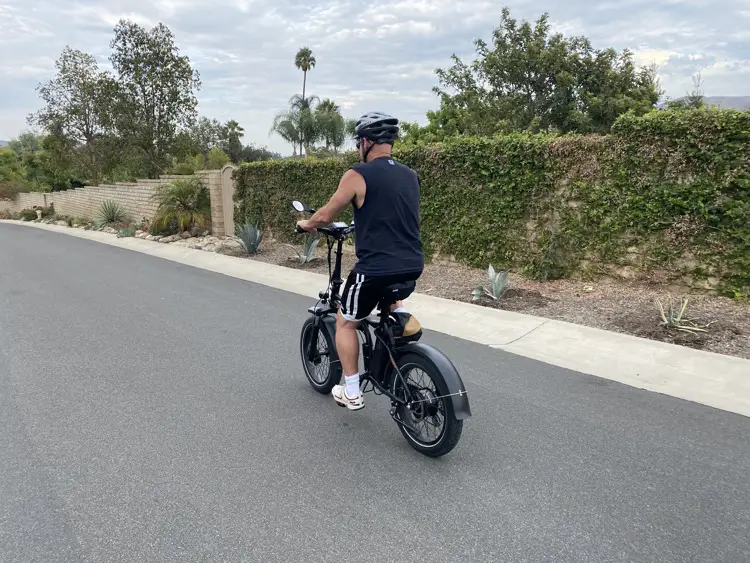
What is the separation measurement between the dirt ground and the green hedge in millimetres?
269

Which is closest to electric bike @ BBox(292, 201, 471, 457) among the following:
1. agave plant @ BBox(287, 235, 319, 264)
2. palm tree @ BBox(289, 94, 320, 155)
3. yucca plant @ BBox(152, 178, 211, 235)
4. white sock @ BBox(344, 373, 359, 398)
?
white sock @ BBox(344, 373, 359, 398)

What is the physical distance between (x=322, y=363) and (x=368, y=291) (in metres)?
1.26

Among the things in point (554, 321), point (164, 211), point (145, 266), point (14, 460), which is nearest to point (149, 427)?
point (14, 460)

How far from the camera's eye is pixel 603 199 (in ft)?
25.3

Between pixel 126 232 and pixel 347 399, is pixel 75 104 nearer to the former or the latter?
pixel 126 232

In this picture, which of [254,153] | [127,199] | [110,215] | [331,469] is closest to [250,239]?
[331,469]

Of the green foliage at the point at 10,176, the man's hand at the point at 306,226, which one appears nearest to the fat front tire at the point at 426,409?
the man's hand at the point at 306,226

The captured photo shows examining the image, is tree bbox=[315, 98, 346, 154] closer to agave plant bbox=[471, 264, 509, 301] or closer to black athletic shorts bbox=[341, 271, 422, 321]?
agave plant bbox=[471, 264, 509, 301]

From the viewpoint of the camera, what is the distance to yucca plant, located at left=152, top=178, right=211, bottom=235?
16.7 meters

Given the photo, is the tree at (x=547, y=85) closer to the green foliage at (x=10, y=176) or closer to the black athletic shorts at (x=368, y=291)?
the black athletic shorts at (x=368, y=291)

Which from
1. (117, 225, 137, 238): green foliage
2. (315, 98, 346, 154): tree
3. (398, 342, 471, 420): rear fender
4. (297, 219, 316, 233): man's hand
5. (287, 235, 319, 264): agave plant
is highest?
(315, 98, 346, 154): tree

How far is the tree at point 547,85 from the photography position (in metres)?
24.9

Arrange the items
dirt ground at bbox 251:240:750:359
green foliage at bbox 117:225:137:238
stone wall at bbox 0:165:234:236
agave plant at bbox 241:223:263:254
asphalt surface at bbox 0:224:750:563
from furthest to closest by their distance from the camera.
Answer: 1. green foliage at bbox 117:225:137:238
2. stone wall at bbox 0:165:234:236
3. agave plant at bbox 241:223:263:254
4. dirt ground at bbox 251:240:750:359
5. asphalt surface at bbox 0:224:750:563

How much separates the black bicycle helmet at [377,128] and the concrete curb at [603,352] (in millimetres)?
2957
